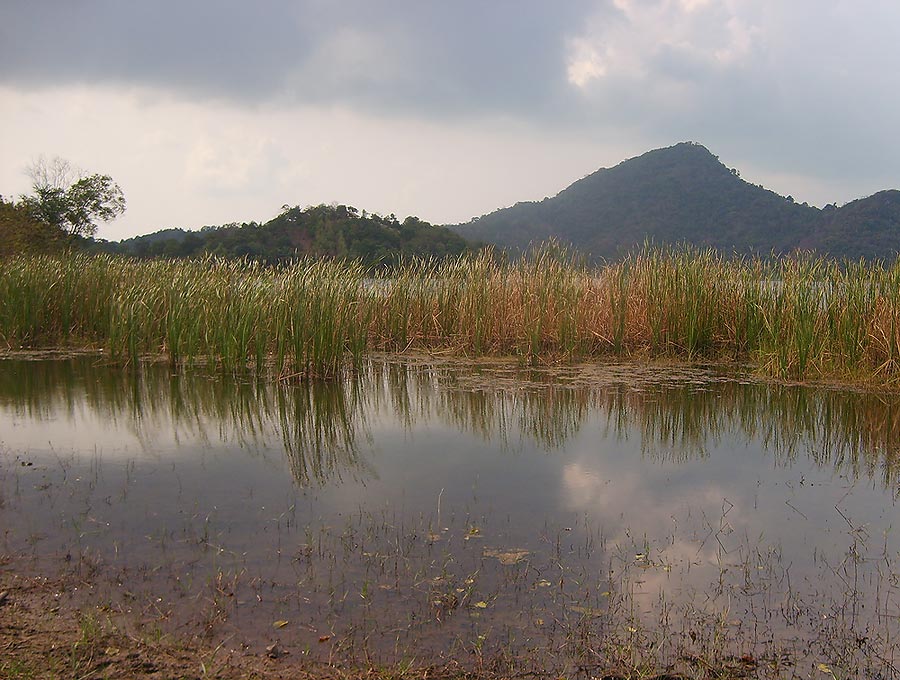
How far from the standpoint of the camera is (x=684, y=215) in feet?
133

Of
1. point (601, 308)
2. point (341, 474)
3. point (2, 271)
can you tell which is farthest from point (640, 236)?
point (341, 474)

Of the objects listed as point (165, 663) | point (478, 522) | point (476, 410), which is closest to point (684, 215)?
point (476, 410)

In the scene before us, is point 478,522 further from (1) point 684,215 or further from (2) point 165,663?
(1) point 684,215

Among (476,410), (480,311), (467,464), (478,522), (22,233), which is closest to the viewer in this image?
(478,522)

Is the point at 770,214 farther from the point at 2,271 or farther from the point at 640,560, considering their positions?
the point at 640,560

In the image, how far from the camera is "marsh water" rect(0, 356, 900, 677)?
2.64 meters

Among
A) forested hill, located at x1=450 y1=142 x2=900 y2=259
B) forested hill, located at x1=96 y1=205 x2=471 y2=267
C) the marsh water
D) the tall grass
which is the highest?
forested hill, located at x1=450 y1=142 x2=900 y2=259

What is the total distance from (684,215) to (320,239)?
27.1m

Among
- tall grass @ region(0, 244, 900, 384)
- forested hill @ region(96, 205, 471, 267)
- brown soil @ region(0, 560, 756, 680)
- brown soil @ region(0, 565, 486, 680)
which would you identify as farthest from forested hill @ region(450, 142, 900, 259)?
brown soil @ region(0, 565, 486, 680)

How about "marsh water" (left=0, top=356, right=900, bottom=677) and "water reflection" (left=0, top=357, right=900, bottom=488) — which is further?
"water reflection" (left=0, top=357, right=900, bottom=488)

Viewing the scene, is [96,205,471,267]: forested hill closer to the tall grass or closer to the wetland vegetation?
the tall grass

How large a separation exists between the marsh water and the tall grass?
1224mm

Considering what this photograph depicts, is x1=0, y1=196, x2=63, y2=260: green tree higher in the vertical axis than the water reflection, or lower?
higher

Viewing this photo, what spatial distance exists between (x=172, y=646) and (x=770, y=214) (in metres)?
39.5
